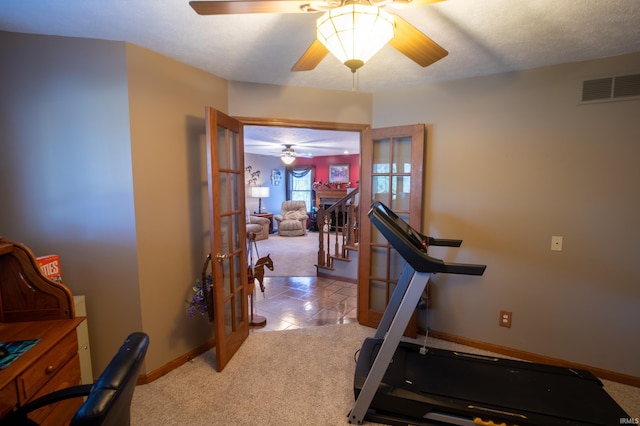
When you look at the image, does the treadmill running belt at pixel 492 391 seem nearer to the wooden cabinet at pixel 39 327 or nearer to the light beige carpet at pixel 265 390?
the light beige carpet at pixel 265 390

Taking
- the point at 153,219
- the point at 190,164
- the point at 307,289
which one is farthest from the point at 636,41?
the point at 307,289

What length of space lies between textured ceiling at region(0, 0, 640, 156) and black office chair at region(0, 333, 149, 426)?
1627 mm

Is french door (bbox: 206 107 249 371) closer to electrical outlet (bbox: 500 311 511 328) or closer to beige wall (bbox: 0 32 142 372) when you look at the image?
beige wall (bbox: 0 32 142 372)

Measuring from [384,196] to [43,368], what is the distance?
8.49 ft

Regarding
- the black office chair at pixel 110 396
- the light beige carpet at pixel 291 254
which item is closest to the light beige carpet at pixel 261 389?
the black office chair at pixel 110 396

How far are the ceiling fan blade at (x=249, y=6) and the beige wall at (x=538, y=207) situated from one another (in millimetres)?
1828

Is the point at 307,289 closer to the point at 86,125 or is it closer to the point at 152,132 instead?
the point at 152,132

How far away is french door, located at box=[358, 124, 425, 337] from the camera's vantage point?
8.52 feet

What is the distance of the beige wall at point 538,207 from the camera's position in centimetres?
206

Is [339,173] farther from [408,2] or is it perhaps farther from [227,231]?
[408,2]

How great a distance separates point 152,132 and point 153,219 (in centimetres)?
63

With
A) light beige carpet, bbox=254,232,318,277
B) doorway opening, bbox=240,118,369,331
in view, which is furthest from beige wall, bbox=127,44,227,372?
light beige carpet, bbox=254,232,318,277

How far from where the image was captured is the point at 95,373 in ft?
6.64

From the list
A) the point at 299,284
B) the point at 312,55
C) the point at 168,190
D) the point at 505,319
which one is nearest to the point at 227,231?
the point at 168,190
